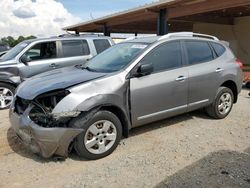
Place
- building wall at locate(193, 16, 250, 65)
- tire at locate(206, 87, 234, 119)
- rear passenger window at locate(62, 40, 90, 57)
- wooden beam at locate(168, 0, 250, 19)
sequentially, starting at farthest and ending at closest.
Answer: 1. building wall at locate(193, 16, 250, 65)
2. wooden beam at locate(168, 0, 250, 19)
3. rear passenger window at locate(62, 40, 90, 57)
4. tire at locate(206, 87, 234, 119)

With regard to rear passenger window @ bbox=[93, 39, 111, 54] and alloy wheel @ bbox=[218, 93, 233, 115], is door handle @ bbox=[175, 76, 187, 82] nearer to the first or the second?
alloy wheel @ bbox=[218, 93, 233, 115]

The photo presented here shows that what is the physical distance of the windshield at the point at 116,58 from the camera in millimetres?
5195

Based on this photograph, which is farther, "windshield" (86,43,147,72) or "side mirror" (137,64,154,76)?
"windshield" (86,43,147,72)

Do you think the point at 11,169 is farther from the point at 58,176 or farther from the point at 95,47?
the point at 95,47

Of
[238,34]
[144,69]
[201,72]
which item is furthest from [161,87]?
[238,34]

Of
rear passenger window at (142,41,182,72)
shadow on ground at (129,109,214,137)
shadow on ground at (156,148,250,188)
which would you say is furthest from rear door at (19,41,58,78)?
shadow on ground at (156,148,250,188)

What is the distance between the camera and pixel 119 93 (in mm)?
4773

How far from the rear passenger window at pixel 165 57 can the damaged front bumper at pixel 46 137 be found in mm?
1740

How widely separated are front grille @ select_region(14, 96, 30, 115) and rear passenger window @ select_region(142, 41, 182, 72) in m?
1.89

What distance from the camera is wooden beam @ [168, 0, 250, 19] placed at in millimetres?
11574

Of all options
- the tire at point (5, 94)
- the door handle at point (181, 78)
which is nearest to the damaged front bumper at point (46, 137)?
the door handle at point (181, 78)

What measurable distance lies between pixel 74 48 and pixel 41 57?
3.05 feet

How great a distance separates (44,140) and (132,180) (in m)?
1.25

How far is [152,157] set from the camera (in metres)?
4.65
